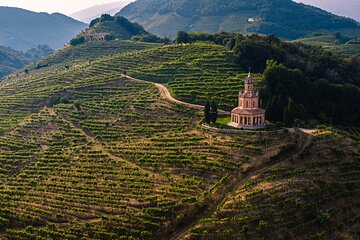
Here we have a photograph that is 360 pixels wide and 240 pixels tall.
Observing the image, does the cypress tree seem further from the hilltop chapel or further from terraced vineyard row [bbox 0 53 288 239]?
terraced vineyard row [bbox 0 53 288 239]

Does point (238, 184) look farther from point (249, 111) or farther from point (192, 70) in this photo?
point (192, 70)

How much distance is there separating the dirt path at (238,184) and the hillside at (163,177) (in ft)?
0.46

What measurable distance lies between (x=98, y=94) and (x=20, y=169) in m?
27.2

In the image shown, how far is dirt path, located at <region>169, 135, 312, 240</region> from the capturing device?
140ft

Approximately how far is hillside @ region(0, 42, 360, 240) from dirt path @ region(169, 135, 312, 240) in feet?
0.46

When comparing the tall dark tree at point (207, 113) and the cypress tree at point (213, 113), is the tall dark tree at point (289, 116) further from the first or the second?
the tall dark tree at point (207, 113)

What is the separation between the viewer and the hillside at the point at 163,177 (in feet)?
141

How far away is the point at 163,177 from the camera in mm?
50344

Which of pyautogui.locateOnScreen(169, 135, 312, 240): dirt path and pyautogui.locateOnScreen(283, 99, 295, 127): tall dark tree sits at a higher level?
pyautogui.locateOnScreen(283, 99, 295, 127): tall dark tree

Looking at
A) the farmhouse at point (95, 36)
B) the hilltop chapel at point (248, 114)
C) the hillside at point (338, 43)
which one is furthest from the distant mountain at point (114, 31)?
the hilltop chapel at point (248, 114)

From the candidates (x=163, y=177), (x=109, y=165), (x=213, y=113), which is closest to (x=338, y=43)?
(x=213, y=113)

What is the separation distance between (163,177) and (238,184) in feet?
35.3

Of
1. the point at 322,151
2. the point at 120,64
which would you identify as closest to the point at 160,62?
the point at 120,64

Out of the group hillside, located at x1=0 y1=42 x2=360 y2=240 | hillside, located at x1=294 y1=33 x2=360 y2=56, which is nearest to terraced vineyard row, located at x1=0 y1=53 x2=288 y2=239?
hillside, located at x1=0 y1=42 x2=360 y2=240
